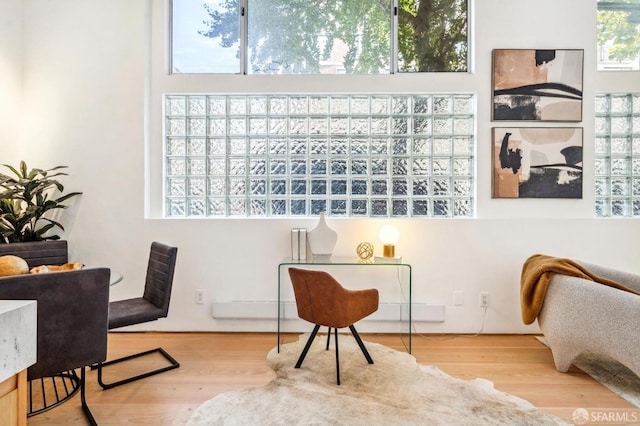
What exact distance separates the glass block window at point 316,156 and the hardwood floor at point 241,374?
110 cm

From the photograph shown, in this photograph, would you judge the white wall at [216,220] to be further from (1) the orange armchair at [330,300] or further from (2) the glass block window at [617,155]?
(1) the orange armchair at [330,300]

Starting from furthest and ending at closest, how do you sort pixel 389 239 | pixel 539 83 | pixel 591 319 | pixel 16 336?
pixel 539 83, pixel 389 239, pixel 591 319, pixel 16 336

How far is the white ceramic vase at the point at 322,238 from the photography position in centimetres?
267

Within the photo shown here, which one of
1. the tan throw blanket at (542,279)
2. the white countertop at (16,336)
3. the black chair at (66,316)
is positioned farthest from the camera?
the tan throw blanket at (542,279)

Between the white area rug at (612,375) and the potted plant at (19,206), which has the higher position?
the potted plant at (19,206)

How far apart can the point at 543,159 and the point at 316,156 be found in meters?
1.98

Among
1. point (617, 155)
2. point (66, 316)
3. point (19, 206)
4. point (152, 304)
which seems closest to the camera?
point (66, 316)

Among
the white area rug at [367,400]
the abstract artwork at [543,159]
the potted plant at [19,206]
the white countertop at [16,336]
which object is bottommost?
the white area rug at [367,400]

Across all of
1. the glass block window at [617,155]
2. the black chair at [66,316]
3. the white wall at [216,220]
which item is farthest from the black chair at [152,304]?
the glass block window at [617,155]

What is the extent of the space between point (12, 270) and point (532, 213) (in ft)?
11.9

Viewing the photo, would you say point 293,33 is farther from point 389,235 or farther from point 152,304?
point 152,304

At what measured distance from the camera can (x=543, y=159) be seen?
9.32 ft

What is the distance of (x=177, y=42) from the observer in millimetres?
3027

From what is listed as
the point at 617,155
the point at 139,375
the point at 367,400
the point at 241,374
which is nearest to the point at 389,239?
the point at 367,400
